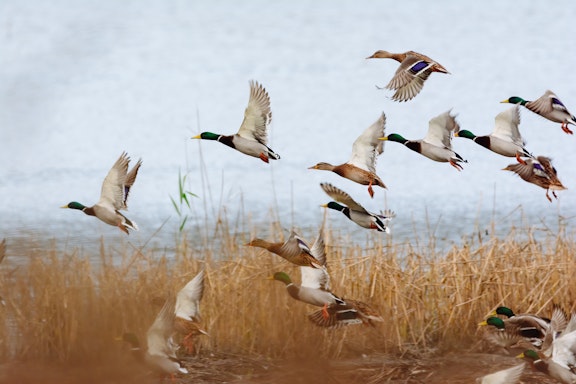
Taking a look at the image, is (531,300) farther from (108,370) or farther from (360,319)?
(108,370)

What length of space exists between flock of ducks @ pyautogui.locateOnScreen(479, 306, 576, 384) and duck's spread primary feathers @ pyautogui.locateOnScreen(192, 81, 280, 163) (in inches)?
64.1

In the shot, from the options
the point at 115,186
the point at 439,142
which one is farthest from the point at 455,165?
the point at 115,186

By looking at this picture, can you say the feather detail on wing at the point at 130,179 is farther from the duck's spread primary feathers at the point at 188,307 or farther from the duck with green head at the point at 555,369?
the duck with green head at the point at 555,369

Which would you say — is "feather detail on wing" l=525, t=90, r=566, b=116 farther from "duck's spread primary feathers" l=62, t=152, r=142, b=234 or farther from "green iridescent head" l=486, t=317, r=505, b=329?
"duck's spread primary feathers" l=62, t=152, r=142, b=234

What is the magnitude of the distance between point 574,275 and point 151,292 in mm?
3224

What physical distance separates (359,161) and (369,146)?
0.10 m

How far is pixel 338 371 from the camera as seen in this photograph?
6039 mm

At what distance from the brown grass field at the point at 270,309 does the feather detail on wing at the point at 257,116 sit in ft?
6.34

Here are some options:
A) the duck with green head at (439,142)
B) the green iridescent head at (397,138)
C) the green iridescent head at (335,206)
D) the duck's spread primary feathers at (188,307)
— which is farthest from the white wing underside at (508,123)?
the duck's spread primary feathers at (188,307)

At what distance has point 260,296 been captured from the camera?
659 centimetres

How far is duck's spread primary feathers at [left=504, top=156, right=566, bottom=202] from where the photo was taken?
4816 mm

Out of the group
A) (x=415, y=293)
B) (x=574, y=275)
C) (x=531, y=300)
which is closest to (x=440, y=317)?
(x=415, y=293)

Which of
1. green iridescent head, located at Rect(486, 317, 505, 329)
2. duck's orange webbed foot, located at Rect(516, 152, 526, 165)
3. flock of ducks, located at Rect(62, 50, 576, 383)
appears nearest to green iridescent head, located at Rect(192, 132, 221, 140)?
flock of ducks, located at Rect(62, 50, 576, 383)

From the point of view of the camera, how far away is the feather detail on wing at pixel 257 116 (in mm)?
4539
